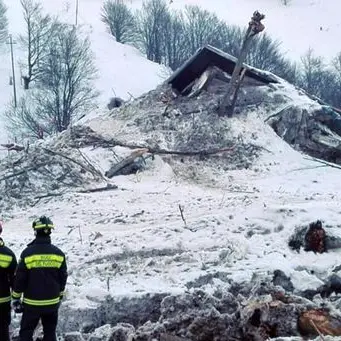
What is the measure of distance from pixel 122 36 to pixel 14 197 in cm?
4492

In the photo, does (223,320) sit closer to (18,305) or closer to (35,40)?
(18,305)

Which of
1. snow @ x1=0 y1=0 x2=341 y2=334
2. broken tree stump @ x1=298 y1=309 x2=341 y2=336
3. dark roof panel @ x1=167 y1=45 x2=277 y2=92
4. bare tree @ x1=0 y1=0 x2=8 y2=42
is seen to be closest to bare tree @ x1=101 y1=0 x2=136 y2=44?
bare tree @ x1=0 y1=0 x2=8 y2=42

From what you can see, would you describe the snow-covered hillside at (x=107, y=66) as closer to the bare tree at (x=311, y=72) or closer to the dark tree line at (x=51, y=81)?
the dark tree line at (x=51, y=81)

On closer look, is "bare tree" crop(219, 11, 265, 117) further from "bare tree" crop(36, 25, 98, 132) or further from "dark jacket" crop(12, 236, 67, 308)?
"bare tree" crop(36, 25, 98, 132)

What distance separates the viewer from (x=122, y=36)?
55.7m

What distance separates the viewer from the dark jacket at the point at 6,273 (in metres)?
6.07

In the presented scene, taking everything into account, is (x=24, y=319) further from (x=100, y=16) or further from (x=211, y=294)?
(x=100, y=16)

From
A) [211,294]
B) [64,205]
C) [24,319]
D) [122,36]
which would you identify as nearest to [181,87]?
[64,205]

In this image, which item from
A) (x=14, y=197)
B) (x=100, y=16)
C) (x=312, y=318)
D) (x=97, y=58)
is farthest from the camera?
(x=100, y=16)

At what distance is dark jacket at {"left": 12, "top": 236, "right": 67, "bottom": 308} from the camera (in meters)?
5.88

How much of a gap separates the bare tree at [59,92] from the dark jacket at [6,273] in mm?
27870

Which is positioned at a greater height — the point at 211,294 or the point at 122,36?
the point at 122,36

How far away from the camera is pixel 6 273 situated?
6109 mm

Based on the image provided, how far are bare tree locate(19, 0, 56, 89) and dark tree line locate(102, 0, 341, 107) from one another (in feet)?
28.7
